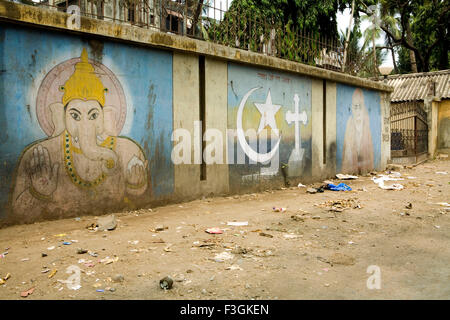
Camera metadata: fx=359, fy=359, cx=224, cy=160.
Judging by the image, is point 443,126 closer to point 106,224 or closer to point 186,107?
point 186,107

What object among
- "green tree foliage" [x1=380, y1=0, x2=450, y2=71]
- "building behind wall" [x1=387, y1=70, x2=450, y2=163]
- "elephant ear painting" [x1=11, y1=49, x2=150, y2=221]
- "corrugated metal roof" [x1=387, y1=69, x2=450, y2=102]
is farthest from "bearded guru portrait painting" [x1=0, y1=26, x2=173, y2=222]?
"green tree foliage" [x1=380, y1=0, x2=450, y2=71]

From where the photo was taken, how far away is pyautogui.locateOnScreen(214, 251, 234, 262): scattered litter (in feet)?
10.1

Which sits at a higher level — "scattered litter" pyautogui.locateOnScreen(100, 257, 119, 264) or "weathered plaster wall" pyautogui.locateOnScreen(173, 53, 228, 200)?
"weathered plaster wall" pyautogui.locateOnScreen(173, 53, 228, 200)

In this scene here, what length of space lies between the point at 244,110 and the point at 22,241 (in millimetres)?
4040

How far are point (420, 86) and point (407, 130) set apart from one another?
5602mm

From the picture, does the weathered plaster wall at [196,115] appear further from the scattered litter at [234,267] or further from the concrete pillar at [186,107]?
the scattered litter at [234,267]

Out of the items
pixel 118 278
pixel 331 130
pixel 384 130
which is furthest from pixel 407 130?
pixel 118 278

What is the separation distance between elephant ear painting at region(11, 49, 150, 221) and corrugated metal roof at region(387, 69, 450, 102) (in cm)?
1435

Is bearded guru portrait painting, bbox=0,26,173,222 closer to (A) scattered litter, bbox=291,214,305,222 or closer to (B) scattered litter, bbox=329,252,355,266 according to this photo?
(A) scattered litter, bbox=291,214,305,222

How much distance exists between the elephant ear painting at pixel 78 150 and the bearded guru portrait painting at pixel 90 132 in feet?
0.03

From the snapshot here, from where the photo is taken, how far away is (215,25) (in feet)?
18.1

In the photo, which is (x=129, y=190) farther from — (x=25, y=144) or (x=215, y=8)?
(x=215, y=8)
